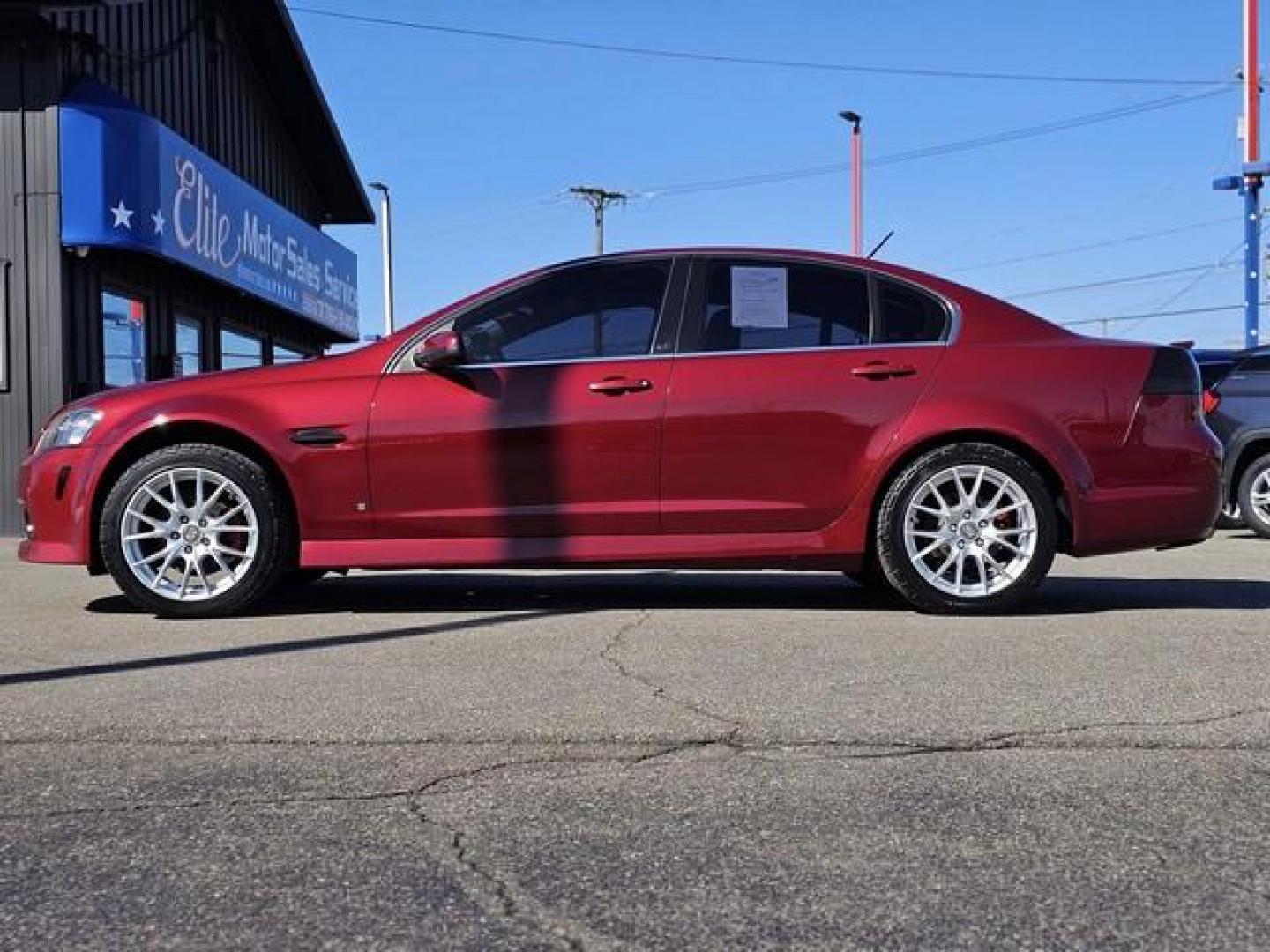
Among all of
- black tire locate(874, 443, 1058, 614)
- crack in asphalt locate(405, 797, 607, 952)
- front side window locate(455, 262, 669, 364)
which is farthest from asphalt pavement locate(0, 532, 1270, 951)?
front side window locate(455, 262, 669, 364)

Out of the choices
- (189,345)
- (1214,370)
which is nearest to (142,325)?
(189,345)

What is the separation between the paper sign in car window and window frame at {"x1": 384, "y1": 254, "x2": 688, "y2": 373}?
0.83ft

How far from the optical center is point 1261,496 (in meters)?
10.9

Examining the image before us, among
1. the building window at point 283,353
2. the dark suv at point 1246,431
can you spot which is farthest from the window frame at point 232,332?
the dark suv at point 1246,431

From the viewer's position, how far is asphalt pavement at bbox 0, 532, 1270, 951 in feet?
7.79

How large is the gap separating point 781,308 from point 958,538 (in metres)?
1.33

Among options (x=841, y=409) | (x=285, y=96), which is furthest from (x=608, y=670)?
(x=285, y=96)

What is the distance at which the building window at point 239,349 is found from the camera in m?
15.7

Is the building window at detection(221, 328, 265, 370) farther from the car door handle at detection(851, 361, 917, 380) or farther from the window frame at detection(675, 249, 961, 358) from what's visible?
the car door handle at detection(851, 361, 917, 380)

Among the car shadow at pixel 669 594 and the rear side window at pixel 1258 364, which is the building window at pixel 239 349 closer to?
the car shadow at pixel 669 594

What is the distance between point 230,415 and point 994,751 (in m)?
3.71

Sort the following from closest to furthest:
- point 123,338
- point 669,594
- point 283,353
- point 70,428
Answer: point 70,428 < point 669,594 < point 123,338 < point 283,353

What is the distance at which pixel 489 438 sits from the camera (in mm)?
5621

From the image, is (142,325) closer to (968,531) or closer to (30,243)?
(30,243)
